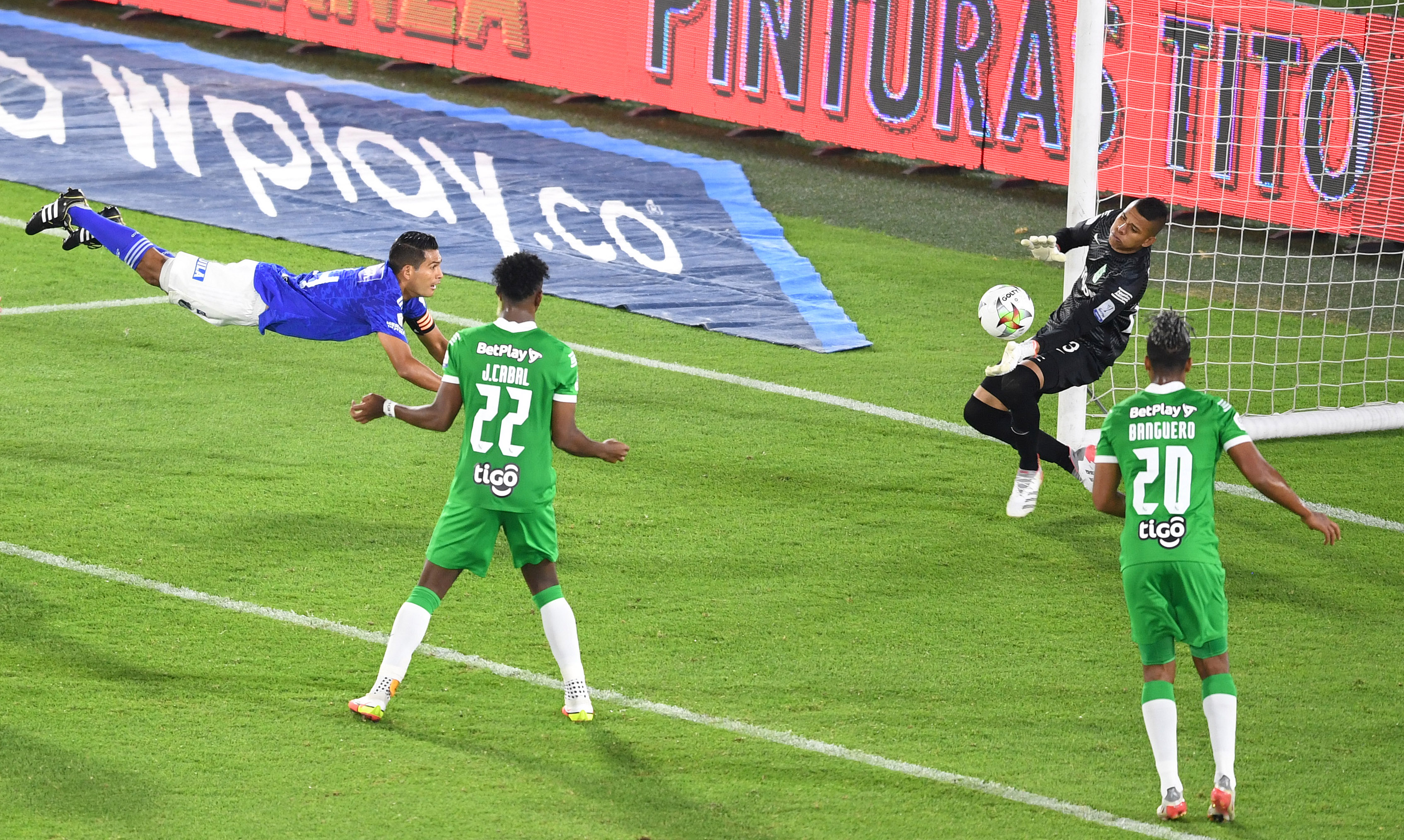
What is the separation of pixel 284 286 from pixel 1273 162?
26.9 feet

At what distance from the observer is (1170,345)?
5.47m

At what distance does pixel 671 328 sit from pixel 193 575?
5.10 m

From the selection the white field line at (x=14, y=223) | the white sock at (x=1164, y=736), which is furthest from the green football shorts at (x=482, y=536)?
the white field line at (x=14, y=223)

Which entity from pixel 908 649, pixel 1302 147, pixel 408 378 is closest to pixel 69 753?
pixel 408 378

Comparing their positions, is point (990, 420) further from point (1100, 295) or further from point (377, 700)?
point (377, 700)

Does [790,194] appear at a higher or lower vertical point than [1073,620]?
higher

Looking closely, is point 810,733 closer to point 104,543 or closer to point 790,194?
point 104,543

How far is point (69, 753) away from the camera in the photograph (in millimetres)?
5848

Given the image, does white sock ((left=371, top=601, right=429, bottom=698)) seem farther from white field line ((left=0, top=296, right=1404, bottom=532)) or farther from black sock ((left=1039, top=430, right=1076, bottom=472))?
black sock ((left=1039, top=430, right=1076, bottom=472))

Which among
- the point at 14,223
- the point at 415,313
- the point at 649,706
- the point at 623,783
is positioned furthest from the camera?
the point at 14,223

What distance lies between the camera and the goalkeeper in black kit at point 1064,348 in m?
8.43

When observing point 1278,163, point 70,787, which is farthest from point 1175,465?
point 1278,163

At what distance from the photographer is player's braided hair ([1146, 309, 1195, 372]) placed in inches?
215

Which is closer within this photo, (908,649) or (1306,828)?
(1306,828)
